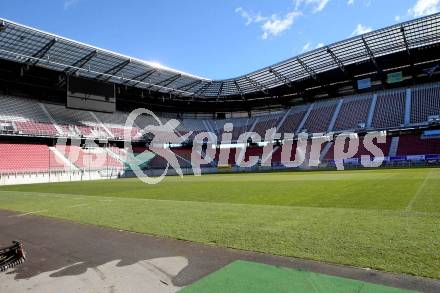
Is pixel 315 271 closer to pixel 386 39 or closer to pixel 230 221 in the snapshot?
pixel 230 221

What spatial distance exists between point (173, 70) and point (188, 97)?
16.4 metres

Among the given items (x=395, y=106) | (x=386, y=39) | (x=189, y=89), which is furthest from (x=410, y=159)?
(x=189, y=89)

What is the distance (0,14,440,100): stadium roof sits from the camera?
3556 cm

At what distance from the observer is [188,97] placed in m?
63.0

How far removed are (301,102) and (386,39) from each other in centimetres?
2377

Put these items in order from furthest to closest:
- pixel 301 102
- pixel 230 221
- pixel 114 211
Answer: pixel 301 102
pixel 114 211
pixel 230 221

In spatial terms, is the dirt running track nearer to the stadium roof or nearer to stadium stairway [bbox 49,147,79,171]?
the stadium roof

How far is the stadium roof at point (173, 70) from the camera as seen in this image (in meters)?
35.6

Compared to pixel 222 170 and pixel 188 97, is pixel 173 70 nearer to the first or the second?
pixel 188 97

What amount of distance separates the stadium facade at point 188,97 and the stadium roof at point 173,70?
0.44ft

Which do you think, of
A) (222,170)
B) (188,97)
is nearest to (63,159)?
(222,170)

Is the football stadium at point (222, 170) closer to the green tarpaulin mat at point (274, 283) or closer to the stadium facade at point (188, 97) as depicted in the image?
the green tarpaulin mat at point (274, 283)

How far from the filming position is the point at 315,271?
4891 mm

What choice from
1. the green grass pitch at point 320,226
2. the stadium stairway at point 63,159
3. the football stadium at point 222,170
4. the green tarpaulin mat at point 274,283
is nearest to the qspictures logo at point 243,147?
the football stadium at point 222,170
